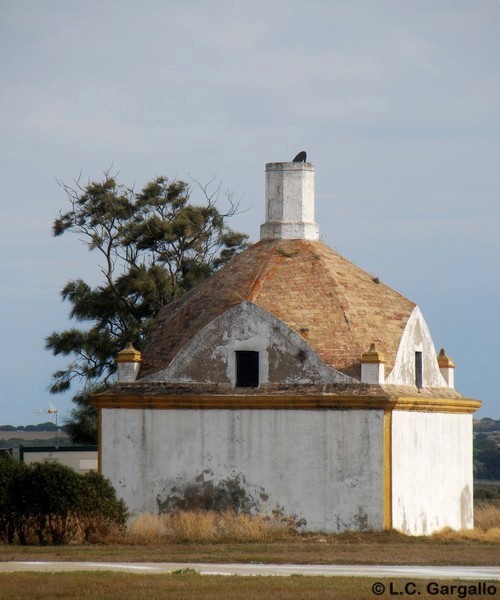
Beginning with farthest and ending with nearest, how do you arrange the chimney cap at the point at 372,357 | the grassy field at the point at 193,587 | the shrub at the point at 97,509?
the chimney cap at the point at 372,357
the shrub at the point at 97,509
the grassy field at the point at 193,587

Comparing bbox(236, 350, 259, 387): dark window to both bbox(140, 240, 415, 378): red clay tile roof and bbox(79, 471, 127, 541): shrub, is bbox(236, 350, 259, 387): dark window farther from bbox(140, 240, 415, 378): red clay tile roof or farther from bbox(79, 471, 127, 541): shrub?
bbox(79, 471, 127, 541): shrub

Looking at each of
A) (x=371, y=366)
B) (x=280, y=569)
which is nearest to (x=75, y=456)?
(x=371, y=366)

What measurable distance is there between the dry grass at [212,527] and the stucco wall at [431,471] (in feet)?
7.69

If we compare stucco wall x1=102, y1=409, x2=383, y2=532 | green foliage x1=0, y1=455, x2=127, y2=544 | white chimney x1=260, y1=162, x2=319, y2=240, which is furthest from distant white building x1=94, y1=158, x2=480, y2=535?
green foliage x1=0, y1=455, x2=127, y2=544

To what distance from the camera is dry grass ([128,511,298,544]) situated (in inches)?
1155

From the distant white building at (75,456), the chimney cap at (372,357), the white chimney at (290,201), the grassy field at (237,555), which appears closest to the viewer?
the grassy field at (237,555)

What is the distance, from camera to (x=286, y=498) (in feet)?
99.8

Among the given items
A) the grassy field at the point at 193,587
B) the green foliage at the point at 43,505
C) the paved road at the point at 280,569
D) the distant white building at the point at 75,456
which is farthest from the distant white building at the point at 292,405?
the distant white building at the point at 75,456

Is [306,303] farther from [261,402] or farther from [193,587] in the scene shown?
[193,587]

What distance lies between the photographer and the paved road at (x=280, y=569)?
20.8 metres

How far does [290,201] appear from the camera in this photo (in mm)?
34281

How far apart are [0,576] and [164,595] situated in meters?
2.71

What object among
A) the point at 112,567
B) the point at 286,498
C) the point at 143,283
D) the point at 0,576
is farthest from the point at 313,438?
the point at 143,283

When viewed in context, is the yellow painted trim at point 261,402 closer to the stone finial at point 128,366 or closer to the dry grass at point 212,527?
the stone finial at point 128,366
